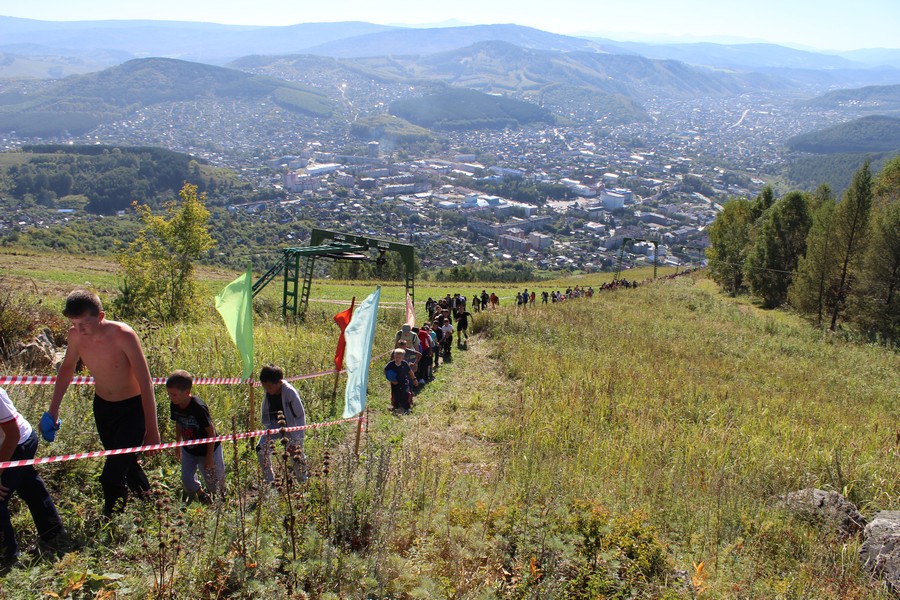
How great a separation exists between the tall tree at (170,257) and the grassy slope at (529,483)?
588cm

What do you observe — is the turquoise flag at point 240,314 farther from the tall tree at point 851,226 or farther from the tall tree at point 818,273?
the tall tree at point 818,273

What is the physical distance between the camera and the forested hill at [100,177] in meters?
116

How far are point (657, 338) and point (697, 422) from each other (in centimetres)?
845

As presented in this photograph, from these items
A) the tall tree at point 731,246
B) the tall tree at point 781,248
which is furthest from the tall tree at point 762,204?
the tall tree at point 781,248

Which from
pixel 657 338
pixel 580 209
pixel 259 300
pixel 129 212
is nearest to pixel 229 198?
pixel 129 212

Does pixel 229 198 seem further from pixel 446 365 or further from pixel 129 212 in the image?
pixel 446 365

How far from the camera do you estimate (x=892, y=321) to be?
24.9m

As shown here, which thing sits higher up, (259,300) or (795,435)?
(795,435)

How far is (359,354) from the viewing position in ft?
17.1

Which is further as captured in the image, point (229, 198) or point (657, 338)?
point (229, 198)

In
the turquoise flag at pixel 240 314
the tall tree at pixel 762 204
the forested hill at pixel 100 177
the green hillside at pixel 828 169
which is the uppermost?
the green hillside at pixel 828 169

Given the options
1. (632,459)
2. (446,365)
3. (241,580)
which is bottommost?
(446,365)

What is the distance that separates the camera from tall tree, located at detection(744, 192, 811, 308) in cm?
3472

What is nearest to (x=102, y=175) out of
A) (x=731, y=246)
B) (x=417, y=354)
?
(x=731, y=246)
